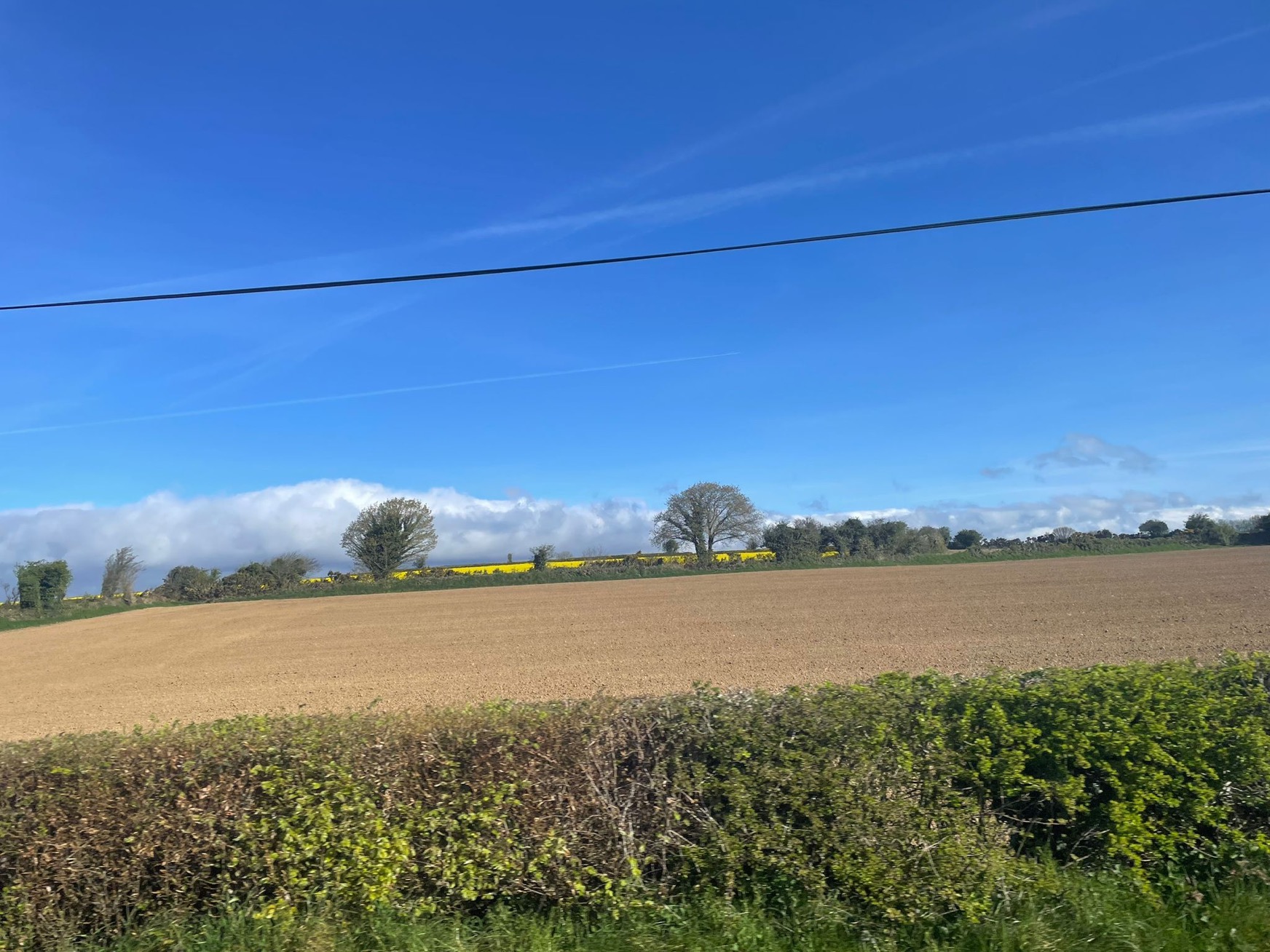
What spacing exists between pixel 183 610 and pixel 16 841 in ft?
177

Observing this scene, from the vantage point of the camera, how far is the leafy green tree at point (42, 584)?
4816 centimetres

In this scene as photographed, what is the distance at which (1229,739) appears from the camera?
4.24 metres

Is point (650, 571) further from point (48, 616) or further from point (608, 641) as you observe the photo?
point (48, 616)

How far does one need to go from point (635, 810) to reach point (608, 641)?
70.0 feet

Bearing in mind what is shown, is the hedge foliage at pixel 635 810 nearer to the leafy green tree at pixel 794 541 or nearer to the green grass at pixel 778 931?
the green grass at pixel 778 931

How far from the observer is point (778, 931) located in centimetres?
381

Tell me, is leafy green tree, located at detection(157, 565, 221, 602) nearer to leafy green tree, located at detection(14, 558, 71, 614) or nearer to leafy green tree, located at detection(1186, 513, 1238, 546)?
leafy green tree, located at detection(14, 558, 71, 614)

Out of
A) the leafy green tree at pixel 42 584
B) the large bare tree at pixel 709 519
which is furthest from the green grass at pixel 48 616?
the large bare tree at pixel 709 519

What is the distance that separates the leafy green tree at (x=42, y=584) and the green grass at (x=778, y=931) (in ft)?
180

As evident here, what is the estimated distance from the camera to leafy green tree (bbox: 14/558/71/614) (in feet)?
158


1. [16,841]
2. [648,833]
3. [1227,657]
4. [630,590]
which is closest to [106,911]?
[16,841]

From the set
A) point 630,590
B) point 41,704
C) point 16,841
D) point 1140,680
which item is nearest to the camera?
point 16,841

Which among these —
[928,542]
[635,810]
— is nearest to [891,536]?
[928,542]

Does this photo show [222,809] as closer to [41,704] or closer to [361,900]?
[361,900]
